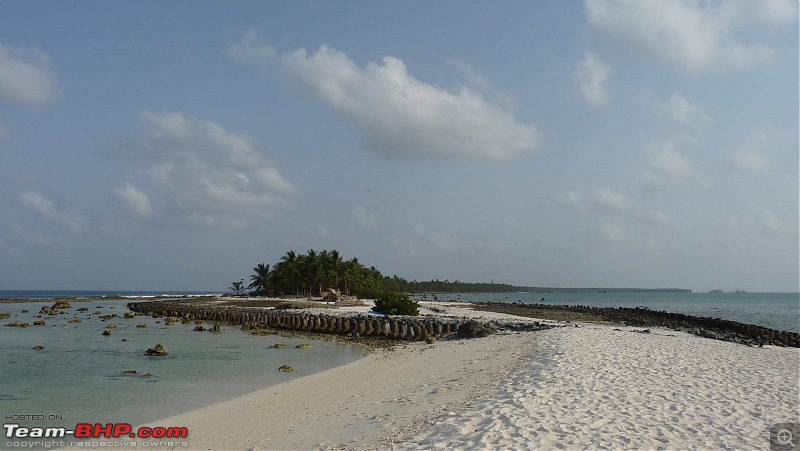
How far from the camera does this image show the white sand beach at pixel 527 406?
8.39 metres

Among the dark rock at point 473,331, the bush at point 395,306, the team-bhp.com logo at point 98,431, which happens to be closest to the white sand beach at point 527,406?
the team-bhp.com logo at point 98,431

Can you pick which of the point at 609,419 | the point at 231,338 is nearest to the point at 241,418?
the point at 609,419

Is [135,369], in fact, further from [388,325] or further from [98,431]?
[388,325]

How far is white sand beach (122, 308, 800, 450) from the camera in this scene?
839 centimetres

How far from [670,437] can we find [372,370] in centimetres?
1116

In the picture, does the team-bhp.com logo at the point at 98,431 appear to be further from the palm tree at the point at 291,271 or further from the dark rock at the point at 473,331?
the palm tree at the point at 291,271

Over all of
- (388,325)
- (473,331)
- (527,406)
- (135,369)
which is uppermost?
(527,406)

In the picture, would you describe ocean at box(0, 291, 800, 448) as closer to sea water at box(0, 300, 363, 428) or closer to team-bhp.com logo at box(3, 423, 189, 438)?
sea water at box(0, 300, 363, 428)

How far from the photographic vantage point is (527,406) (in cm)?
995

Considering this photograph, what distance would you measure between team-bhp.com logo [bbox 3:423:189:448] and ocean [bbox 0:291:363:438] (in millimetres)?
421

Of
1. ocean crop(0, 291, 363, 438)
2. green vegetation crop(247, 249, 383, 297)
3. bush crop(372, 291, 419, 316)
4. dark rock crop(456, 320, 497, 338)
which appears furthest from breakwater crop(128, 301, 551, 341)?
green vegetation crop(247, 249, 383, 297)

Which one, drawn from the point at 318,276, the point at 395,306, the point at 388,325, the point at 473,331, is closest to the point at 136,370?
the point at 388,325

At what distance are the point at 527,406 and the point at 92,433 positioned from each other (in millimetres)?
9482

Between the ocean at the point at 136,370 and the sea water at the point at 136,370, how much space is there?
0.03 metres
